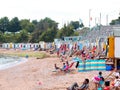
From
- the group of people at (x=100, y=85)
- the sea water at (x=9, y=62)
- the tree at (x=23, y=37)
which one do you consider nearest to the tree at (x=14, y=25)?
the tree at (x=23, y=37)

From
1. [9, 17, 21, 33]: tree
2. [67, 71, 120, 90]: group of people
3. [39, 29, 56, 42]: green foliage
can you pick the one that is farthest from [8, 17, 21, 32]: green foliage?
[67, 71, 120, 90]: group of people

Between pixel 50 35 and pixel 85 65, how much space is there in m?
68.4

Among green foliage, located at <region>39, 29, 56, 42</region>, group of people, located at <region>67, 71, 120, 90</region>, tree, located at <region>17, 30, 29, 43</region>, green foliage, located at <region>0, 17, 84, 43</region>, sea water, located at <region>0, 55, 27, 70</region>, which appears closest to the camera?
group of people, located at <region>67, 71, 120, 90</region>

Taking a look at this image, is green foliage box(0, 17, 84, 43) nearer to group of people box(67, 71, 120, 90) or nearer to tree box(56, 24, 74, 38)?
tree box(56, 24, 74, 38)

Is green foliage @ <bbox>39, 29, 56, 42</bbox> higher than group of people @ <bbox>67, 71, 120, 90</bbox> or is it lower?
higher

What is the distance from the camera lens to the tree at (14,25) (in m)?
136

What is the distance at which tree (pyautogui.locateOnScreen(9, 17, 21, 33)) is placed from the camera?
13638cm

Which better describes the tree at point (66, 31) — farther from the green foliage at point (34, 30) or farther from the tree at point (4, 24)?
the tree at point (4, 24)

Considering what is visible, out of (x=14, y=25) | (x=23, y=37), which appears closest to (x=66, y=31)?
(x=23, y=37)

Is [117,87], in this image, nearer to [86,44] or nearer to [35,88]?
[35,88]

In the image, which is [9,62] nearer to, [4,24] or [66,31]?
[66,31]

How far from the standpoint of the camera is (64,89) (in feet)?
67.8

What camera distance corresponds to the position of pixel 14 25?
13638 centimetres

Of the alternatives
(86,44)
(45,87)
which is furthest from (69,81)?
(86,44)
